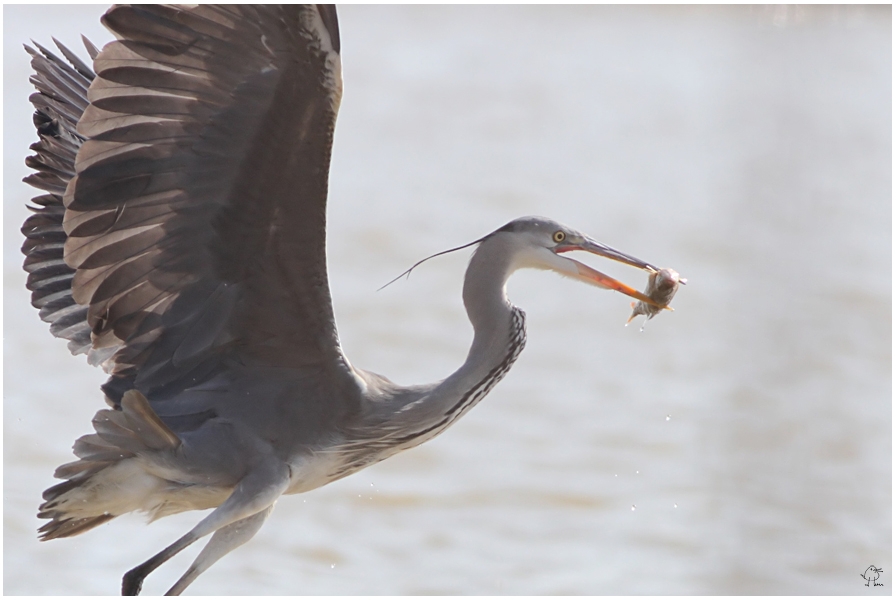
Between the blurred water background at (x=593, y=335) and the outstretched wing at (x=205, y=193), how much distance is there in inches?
59.2

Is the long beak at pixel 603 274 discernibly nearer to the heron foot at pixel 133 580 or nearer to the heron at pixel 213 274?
the heron at pixel 213 274

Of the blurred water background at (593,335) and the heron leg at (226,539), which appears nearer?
the heron leg at (226,539)

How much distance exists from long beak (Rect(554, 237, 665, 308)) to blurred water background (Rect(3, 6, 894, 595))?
2.08 meters

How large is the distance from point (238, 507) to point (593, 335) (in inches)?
212

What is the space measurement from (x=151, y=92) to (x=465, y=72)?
11244 mm

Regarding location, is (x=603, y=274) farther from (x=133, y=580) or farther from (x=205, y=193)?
(x=133, y=580)

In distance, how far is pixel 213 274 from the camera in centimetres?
436

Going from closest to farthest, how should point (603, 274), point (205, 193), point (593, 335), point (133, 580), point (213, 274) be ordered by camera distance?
point (205, 193), point (213, 274), point (133, 580), point (603, 274), point (593, 335)

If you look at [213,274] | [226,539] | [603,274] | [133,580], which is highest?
[603,274]

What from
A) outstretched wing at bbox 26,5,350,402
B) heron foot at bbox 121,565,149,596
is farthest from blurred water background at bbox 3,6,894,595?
outstretched wing at bbox 26,5,350,402

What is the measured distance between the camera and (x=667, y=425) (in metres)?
8.25

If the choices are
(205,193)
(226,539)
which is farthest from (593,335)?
(205,193)

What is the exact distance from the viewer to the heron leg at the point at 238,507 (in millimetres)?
4371

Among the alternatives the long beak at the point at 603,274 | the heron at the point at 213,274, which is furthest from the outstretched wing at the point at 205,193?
the long beak at the point at 603,274
